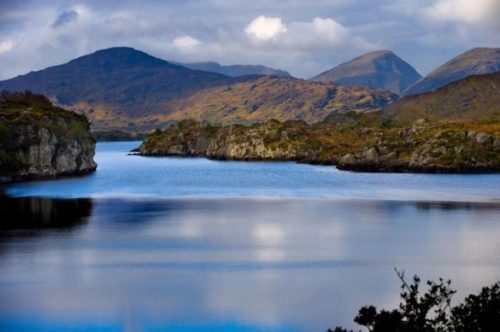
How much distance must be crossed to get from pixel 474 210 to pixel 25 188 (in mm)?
68776

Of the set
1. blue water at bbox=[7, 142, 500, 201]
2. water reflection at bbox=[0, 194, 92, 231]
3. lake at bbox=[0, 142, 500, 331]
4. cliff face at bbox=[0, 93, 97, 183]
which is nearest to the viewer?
lake at bbox=[0, 142, 500, 331]

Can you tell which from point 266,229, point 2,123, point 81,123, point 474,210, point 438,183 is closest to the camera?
point 266,229

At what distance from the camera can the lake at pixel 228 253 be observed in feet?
132

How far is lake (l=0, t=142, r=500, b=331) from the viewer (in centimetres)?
4038

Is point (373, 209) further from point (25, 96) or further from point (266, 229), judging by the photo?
point (25, 96)

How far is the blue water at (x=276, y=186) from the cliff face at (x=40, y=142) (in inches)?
264

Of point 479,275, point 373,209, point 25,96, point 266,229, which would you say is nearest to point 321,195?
point 373,209

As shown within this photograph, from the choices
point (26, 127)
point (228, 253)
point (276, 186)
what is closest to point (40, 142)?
point (26, 127)

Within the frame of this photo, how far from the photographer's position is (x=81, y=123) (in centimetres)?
16625

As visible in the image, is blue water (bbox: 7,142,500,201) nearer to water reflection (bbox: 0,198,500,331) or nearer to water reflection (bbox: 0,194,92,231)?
water reflection (bbox: 0,194,92,231)

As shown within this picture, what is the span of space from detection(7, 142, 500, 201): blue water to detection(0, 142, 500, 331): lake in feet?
3.36

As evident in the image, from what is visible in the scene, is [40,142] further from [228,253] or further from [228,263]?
[228,263]

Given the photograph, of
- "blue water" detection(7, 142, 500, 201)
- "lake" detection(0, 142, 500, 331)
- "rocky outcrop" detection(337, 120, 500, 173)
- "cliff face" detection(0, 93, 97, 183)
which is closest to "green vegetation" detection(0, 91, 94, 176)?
"cliff face" detection(0, 93, 97, 183)

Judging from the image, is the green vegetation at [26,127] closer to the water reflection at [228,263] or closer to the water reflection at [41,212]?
the water reflection at [41,212]
